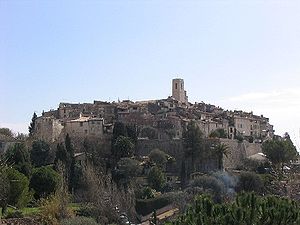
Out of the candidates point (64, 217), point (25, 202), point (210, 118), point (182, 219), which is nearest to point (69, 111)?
point (210, 118)

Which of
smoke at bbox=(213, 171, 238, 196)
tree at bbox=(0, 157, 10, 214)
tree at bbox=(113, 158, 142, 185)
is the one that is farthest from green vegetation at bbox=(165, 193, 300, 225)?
tree at bbox=(113, 158, 142, 185)

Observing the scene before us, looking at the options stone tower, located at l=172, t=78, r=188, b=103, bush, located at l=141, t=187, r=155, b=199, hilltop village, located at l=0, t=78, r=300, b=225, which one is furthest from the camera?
stone tower, located at l=172, t=78, r=188, b=103

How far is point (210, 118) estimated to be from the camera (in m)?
63.9

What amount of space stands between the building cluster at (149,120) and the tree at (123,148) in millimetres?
7045

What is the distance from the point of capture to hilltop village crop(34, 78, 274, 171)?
2080 inches

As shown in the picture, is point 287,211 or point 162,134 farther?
point 162,134

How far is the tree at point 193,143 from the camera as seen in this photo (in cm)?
4764

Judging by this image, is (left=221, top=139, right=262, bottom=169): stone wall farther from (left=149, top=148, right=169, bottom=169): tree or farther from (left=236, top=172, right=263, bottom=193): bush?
(left=236, top=172, right=263, bottom=193): bush

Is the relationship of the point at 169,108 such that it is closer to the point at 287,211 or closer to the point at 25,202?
the point at 25,202

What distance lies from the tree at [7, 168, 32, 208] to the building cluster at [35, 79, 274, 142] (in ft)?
77.4

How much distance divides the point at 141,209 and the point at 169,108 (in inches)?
1182

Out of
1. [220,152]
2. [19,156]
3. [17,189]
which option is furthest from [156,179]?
[17,189]

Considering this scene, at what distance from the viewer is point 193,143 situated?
157ft

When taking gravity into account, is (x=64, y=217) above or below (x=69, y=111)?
below
